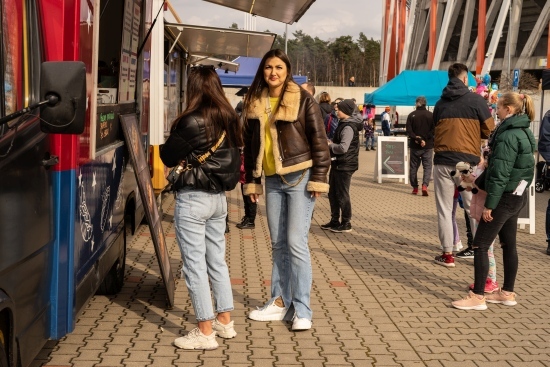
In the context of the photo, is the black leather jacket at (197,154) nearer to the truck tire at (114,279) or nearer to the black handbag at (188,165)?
the black handbag at (188,165)

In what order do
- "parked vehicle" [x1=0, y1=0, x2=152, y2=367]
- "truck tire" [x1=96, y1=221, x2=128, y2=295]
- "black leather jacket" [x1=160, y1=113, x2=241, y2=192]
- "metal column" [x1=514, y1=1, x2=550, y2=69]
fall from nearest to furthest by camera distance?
1. "parked vehicle" [x1=0, y1=0, x2=152, y2=367]
2. "black leather jacket" [x1=160, y1=113, x2=241, y2=192]
3. "truck tire" [x1=96, y1=221, x2=128, y2=295]
4. "metal column" [x1=514, y1=1, x2=550, y2=69]

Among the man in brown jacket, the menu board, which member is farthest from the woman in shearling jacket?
the man in brown jacket

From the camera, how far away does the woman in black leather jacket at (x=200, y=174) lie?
5.38m

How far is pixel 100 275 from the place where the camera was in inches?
218

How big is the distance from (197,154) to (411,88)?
18.9 m

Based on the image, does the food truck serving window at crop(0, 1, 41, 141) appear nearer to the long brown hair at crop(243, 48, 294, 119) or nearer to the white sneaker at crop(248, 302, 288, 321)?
the long brown hair at crop(243, 48, 294, 119)

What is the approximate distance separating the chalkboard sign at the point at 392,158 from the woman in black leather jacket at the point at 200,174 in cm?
1318

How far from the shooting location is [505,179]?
21.6 feet

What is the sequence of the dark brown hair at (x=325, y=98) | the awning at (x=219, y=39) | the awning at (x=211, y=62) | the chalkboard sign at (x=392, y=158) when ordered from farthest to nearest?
the awning at (x=211, y=62)
the chalkboard sign at (x=392, y=158)
the dark brown hair at (x=325, y=98)
the awning at (x=219, y=39)

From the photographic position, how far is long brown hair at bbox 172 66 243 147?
5406 mm

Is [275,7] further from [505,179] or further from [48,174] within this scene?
[48,174]

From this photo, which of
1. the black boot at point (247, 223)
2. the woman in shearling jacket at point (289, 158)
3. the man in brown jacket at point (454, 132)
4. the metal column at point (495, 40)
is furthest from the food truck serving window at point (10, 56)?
the metal column at point (495, 40)

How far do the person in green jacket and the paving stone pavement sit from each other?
345 millimetres

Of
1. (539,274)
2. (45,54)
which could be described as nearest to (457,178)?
(539,274)
